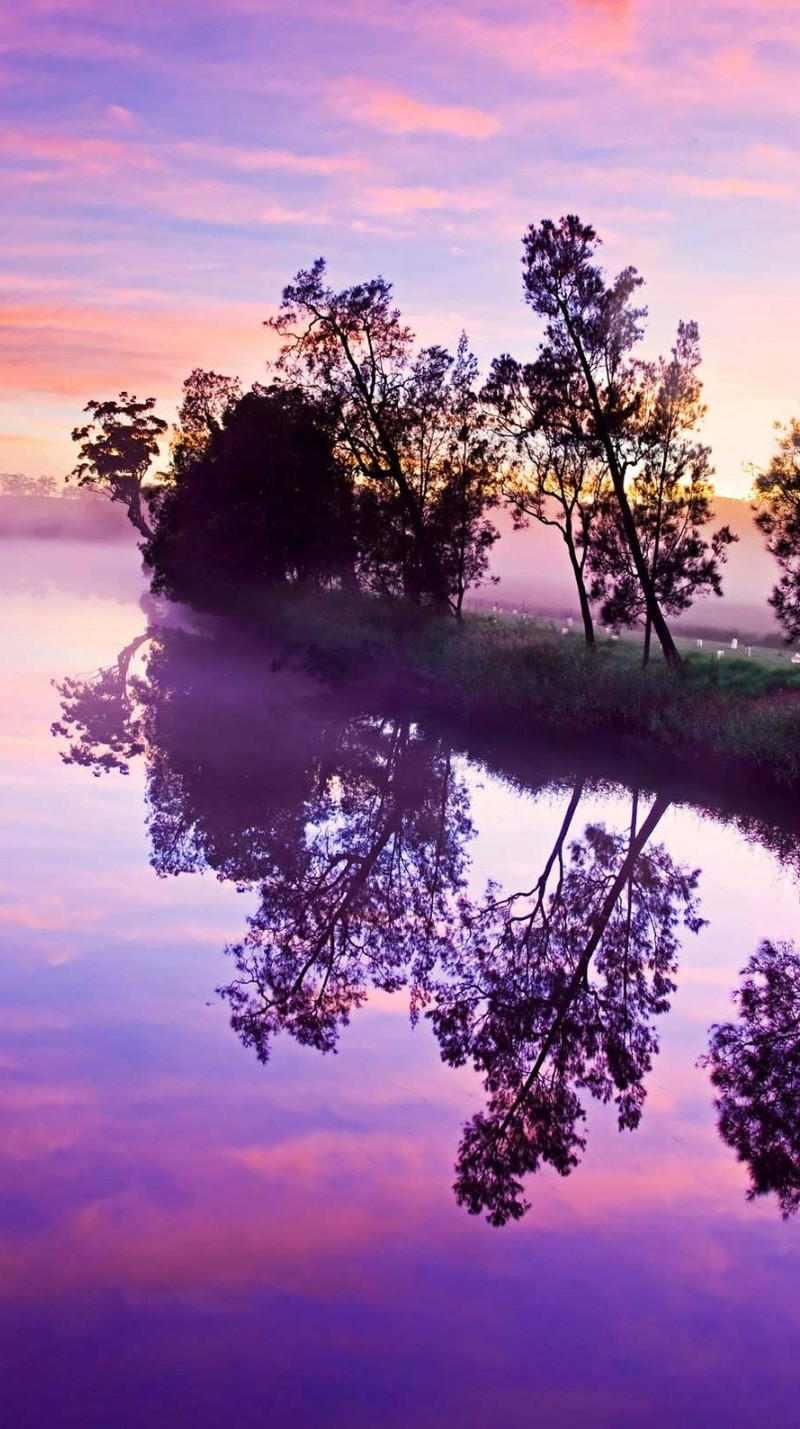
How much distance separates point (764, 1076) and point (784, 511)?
2041cm

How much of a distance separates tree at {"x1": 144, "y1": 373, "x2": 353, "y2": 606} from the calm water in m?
31.1

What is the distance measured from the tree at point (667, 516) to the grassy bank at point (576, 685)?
7.14ft

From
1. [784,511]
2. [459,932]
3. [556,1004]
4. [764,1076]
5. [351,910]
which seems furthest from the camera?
[784,511]

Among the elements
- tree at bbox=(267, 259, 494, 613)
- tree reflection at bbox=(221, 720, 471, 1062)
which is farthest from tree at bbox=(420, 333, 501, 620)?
tree reflection at bbox=(221, 720, 471, 1062)

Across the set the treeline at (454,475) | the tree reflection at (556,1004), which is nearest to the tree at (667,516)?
the treeline at (454,475)

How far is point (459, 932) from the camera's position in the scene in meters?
15.5

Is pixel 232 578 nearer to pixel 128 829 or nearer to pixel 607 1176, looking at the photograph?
pixel 128 829

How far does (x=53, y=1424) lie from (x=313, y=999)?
22.1 ft

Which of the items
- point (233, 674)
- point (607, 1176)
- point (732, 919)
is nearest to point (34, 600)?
point (233, 674)

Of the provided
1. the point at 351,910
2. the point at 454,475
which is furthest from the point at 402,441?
the point at 351,910

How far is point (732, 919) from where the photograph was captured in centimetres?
1656

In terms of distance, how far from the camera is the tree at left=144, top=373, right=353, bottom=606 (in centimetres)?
5112

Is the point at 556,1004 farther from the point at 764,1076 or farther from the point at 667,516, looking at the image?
the point at 667,516

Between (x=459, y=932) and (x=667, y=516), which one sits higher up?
(x=667, y=516)
